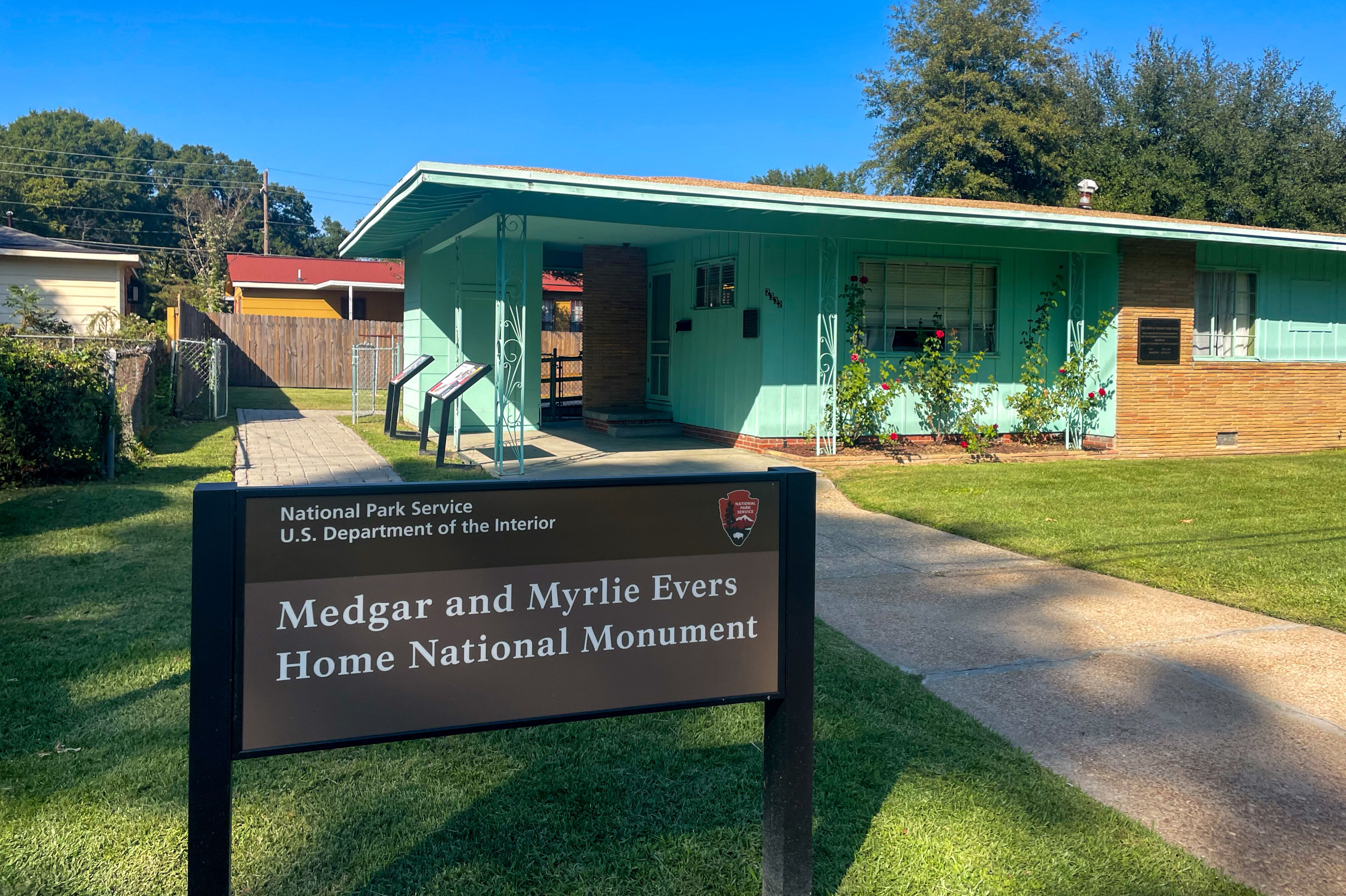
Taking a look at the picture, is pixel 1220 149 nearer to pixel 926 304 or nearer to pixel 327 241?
pixel 926 304

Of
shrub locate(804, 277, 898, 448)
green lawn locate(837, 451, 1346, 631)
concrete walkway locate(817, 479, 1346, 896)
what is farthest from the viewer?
shrub locate(804, 277, 898, 448)

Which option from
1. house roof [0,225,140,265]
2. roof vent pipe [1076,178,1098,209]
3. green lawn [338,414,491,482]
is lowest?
green lawn [338,414,491,482]

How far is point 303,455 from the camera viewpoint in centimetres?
1190

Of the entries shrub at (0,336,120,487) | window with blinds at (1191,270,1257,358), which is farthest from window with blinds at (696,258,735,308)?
shrub at (0,336,120,487)

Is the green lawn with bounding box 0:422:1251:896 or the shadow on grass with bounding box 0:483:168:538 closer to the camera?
the green lawn with bounding box 0:422:1251:896

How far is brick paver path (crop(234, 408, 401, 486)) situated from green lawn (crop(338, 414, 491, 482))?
0.13 m

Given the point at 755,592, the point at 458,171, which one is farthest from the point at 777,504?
the point at 458,171

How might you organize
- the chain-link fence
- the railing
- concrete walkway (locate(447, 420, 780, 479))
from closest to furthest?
concrete walkway (locate(447, 420, 780, 479))
the chain-link fence
the railing

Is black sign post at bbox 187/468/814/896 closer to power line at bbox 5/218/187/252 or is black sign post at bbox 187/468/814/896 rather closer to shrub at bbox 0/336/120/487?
shrub at bbox 0/336/120/487

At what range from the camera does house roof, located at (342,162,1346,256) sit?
1000 cm

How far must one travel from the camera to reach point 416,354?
632 inches

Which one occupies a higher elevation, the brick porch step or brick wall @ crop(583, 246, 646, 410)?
brick wall @ crop(583, 246, 646, 410)

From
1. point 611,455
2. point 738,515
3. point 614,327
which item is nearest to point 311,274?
point 614,327

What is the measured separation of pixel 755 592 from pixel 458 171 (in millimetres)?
7617
